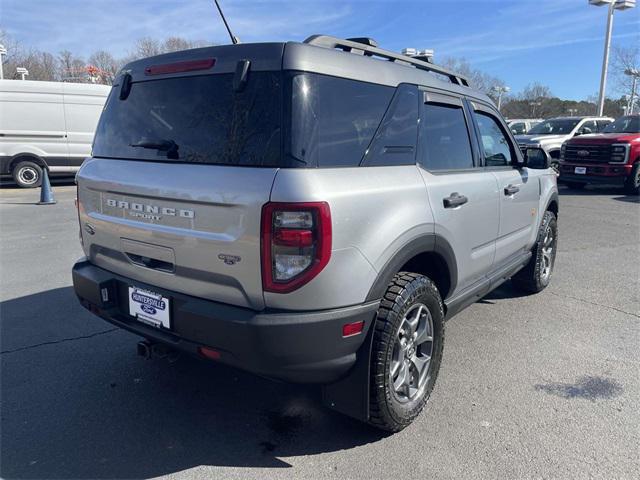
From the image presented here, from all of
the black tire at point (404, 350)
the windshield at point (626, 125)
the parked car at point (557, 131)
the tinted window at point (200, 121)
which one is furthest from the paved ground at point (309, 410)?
the parked car at point (557, 131)

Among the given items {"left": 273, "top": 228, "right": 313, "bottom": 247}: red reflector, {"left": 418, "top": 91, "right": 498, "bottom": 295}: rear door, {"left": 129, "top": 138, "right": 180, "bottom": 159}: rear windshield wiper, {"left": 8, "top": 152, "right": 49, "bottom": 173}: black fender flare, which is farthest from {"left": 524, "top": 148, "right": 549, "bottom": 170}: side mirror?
{"left": 8, "top": 152, "right": 49, "bottom": 173}: black fender flare

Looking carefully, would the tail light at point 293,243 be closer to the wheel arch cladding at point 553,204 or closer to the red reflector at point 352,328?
the red reflector at point 352,328

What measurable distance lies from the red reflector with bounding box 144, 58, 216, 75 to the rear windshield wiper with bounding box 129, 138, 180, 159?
1.25 ft

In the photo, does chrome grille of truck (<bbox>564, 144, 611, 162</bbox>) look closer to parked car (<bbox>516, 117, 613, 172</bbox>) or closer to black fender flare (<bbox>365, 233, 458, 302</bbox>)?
parked car (<bbox>516, 117, 613, 172</bbox>)

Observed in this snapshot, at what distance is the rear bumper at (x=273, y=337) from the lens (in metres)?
2.15

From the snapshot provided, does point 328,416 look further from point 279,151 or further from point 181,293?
point 279,151

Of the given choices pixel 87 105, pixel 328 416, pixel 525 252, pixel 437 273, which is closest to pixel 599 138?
pixel 525 252

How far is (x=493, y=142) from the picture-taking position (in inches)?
158

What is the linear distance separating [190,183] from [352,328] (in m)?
1.04

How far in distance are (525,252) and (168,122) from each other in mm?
3450

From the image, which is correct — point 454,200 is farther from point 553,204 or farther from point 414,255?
point 553,204

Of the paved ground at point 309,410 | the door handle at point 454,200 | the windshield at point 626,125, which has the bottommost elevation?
the paved ground at point 309,410

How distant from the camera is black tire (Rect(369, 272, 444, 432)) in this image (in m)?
2.46

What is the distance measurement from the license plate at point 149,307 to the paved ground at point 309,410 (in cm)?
66
